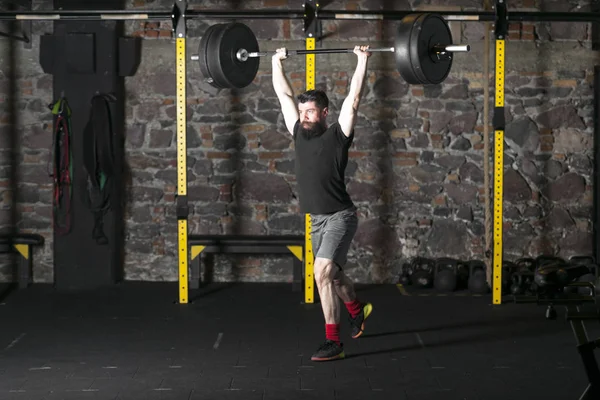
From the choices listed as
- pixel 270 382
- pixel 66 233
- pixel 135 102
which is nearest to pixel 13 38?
pixel 135 102

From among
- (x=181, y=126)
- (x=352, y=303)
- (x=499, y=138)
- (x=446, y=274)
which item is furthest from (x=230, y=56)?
(x=446, y=274)

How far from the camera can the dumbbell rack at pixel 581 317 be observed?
9.47 ft

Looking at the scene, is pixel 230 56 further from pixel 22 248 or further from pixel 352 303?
pixel 22 248

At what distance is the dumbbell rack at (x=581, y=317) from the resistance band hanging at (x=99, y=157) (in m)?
4.12

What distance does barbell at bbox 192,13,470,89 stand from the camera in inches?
171

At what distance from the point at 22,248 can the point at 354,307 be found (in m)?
2.91

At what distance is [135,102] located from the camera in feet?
21.4

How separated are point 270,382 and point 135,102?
3.28m

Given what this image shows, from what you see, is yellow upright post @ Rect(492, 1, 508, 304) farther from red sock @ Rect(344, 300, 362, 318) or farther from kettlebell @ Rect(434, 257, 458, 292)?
red sock @ Rect(344, 300, 362, 318)

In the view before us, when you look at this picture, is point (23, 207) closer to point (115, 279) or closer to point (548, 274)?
point (115, 279)

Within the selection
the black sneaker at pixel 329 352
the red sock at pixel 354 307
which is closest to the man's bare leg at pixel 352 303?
the red sock at pixel 354 307

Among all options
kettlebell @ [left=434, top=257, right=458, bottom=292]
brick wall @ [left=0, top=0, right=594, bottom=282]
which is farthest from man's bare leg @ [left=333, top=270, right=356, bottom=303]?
brick wall @ [left=0, top=0, right=594, bottom=282]

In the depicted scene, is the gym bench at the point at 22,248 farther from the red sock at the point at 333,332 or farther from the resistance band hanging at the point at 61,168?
the red sock at the point at 333,332

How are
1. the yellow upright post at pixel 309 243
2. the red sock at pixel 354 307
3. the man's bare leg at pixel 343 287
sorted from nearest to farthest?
the man's bare leg at pixel 343 287, the red sock at pixel 354 307, the yellow upright post at pixel 309 243
